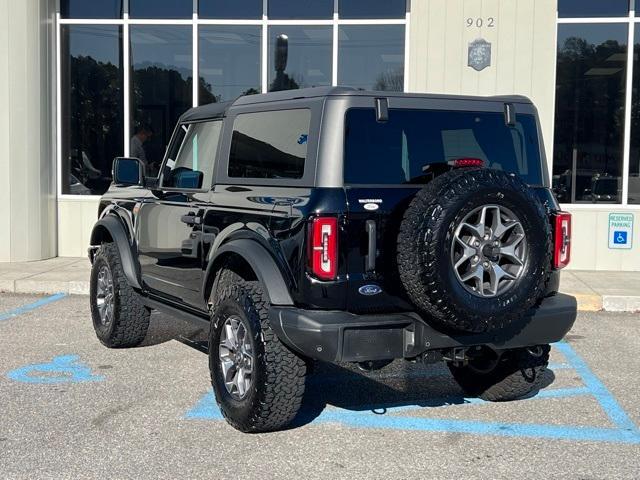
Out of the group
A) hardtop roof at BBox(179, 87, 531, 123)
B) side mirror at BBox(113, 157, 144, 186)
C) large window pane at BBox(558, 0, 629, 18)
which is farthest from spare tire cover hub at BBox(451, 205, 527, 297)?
large window pane at BBox(558, 0, 629, 18)

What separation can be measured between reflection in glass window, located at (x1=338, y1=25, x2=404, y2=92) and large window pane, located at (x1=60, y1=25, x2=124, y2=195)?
130 inches

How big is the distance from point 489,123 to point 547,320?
47.6 inches

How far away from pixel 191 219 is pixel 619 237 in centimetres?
758

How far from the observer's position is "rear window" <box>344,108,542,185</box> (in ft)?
14.8

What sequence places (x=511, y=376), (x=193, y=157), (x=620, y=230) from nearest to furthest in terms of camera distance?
(x=511, y=376) < (x=193, y=157) < (x=620, y=230)

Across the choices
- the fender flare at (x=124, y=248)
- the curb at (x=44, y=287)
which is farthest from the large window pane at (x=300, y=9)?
the fender flare at (x=124, y=248)

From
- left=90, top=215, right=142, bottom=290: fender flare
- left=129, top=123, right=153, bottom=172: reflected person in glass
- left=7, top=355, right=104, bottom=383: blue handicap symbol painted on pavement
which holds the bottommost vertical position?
left=7, top=355, right=104, bottom=383: blue handicap symbol painted on pavement

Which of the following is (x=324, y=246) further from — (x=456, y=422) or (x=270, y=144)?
(x=456, y=422)

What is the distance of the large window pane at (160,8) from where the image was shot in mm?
12234

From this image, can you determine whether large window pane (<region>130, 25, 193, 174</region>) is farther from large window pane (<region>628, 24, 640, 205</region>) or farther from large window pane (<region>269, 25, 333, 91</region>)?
large window pane (<region>628, 24, 640, 205</region>)

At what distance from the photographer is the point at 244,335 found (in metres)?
4.68

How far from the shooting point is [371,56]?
39.3 ft

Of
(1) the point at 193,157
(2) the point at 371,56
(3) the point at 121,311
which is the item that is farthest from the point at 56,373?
(2) the point at 371,56

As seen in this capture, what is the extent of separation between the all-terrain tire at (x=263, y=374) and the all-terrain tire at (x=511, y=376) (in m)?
1.47
